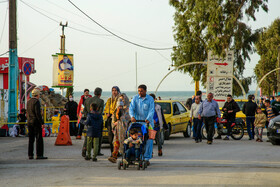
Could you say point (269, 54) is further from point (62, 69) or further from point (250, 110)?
point (250, 110)

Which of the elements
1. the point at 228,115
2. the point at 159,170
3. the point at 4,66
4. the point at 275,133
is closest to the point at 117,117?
the point at 159,170

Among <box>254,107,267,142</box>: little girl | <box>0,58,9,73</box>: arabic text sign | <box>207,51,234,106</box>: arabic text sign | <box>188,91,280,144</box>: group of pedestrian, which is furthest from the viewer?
<box>0,58,9,73</box>: arabic text sign

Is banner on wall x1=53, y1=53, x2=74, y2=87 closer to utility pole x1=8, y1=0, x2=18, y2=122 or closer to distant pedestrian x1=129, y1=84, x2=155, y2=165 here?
utility pole x1=8, y1=0, x2=18, y2=122

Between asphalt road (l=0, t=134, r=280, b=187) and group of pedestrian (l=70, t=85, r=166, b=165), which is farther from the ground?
group of pedestrian (l=70, t=85, r=166, b=165)

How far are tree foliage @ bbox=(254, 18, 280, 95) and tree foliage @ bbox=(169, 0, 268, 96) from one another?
1916cm

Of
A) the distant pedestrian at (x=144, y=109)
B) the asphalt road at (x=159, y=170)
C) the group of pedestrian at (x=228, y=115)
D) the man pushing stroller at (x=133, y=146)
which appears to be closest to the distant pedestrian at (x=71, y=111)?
the group of pedestrian at (x=228, y=115)

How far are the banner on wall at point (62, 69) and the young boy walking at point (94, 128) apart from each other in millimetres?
27908

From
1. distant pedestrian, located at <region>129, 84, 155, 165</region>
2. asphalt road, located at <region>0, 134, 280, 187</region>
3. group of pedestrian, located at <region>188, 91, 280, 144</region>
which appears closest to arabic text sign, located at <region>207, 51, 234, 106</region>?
group of pedestrian, located at <region>188, 91, 280, 144</region>

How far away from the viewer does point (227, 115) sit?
65.7ft

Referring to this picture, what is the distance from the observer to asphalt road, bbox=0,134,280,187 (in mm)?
8852

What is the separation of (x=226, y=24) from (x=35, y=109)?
28.5 m

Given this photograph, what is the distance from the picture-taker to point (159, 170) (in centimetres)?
1043

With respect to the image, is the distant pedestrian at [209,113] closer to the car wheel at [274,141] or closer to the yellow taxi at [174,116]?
the yellow taxi at [174,116]

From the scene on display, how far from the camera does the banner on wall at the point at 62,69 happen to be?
39.8 m
